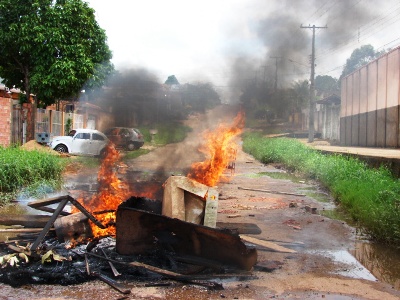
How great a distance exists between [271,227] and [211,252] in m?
3.09

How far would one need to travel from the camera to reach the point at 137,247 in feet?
18.3

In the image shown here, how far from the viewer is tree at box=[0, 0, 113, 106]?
17.6 m

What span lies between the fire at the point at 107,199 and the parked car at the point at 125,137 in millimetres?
989

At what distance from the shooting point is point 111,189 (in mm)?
8258

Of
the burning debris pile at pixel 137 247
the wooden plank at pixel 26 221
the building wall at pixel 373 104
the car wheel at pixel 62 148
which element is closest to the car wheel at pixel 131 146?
the wooden plank at pixel 26 221

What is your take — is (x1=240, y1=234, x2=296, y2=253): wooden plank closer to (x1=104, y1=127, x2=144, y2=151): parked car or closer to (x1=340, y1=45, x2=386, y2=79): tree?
(x1=104, y1=127, x2=144, y2=151): parked car

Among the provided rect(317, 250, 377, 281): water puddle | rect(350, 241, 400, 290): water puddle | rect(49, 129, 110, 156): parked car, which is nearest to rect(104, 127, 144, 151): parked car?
rect(317, 250, 377, 281): water puddle

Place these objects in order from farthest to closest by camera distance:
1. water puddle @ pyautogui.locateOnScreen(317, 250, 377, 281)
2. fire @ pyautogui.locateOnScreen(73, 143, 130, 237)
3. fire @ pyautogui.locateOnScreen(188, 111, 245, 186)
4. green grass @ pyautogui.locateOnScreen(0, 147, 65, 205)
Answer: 1. green grass @ pyautogui.locateOnScreen(0, 147, 65, 205)
2. fire @ pyautogui.locateOnScreen(188, 111, 245, 186)
3. fire @ pyautogui.locateOnScreen(73, 143, 130, 237)
4. water puddle @ pyautogui.locateOnScreen(317, 250, 377, 281)

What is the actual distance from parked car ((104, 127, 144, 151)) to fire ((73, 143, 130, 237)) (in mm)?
989

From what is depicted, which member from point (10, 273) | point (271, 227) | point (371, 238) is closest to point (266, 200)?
point (271, 227)

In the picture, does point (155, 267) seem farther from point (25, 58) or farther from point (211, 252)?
point (25, 58)

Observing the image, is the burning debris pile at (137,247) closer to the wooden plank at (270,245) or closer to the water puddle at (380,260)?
the wooden plank at (270,245)

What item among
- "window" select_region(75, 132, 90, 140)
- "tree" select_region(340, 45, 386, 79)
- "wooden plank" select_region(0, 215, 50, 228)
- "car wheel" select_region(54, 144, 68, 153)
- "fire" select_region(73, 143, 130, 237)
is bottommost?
"wooden plank" select_region(0, 215, 50, 228)

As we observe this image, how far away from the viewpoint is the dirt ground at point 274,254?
4.66m
